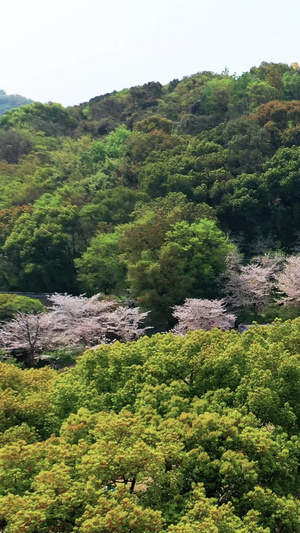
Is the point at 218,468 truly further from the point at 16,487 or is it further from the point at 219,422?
the point at 16,487

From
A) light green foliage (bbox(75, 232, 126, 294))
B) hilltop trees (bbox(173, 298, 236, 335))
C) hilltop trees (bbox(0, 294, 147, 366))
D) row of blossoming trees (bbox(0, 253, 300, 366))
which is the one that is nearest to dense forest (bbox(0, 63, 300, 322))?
light green foliage (bbox(75, 232, 126, 294))

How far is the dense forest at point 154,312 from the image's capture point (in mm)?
7422

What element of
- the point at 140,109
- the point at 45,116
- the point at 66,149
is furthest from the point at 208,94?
the point at 45,116

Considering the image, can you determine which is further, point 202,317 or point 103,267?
point 103,267

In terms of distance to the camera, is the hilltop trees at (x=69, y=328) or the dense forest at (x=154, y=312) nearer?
the dense forest at (x=154, y=312)

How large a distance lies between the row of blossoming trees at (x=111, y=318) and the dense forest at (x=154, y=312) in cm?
9

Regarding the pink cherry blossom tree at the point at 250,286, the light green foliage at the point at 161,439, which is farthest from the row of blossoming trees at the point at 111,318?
the light green foliage at the point at 161,439

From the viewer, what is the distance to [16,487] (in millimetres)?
7680

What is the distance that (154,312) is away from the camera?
75.3ft

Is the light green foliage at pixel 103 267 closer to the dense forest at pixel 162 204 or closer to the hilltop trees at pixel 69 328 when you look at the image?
the dense forest at pixel 162 204

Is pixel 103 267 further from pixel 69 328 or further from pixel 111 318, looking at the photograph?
pixel 69 328

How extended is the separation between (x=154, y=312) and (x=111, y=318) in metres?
3.05

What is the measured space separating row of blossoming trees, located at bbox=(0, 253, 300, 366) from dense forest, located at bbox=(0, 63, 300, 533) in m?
0.09

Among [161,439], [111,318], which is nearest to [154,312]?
[111,318]
